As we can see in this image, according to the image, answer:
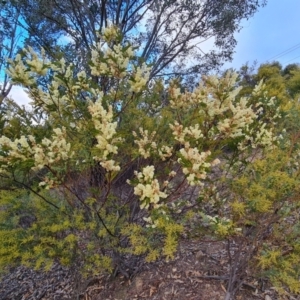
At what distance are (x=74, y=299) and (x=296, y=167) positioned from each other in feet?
6.04

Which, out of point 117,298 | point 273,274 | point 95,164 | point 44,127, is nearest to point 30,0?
point 44,127

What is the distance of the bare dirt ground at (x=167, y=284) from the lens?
2.07 metres

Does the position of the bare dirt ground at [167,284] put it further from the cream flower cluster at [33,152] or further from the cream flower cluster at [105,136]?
the cream flower cluster at [33,152]

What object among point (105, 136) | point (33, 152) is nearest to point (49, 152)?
point (33, 152)

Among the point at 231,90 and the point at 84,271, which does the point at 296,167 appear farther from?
the point at 84,271

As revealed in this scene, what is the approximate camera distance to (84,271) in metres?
2.13

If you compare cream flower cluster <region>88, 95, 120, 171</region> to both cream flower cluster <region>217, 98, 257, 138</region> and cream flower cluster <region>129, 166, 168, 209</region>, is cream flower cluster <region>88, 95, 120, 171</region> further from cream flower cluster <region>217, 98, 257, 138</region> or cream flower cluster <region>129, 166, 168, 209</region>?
cream flower cluster <region>217, 98, 257, 138</region>

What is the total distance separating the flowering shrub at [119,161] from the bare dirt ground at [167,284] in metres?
0.17

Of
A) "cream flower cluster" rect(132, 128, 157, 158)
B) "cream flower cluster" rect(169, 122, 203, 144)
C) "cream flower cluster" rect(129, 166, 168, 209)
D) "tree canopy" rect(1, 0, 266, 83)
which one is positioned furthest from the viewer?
"tree canopy" rect(1, 0, 266, 83)

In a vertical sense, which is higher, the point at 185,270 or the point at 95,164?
the point at 95,164

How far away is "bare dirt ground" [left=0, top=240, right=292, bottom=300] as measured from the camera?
6.80ft

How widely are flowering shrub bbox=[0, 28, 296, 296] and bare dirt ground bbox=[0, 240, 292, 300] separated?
166mm

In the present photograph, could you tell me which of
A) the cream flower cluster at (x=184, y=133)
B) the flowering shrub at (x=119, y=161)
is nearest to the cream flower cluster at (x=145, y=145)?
the flowering shrub at (x=119, y=161)

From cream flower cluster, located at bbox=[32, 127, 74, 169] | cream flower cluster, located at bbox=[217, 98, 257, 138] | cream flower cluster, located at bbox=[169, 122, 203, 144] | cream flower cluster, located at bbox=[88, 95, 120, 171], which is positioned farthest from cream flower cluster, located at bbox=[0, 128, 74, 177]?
cream flower cluster, located at bbox=[217, 98, 257, 138]
